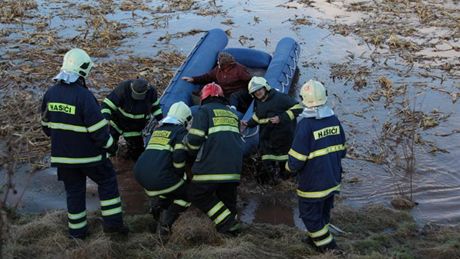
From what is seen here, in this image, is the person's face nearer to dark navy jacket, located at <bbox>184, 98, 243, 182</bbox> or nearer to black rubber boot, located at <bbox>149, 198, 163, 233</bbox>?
dark navy jacket, located at <bbox>184, 98, 243, 182</bbox>

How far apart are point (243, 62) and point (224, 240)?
5838 millimetres

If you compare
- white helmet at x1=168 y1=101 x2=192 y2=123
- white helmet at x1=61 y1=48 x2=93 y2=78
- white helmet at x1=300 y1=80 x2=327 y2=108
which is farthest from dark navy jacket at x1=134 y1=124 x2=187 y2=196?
white helmet at x1=300 y1=80 x2=327 y2=108

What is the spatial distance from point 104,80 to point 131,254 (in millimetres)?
5839

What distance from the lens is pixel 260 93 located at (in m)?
6.66

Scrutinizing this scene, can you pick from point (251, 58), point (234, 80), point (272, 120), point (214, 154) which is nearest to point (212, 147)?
point (214, 154)

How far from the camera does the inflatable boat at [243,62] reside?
795 cm

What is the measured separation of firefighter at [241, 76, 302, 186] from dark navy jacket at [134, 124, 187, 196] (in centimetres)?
144

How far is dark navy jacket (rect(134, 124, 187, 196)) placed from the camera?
17.8ft

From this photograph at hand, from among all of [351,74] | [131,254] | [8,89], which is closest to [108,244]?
[131,254]

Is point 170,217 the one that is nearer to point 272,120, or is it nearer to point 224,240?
point 224,240

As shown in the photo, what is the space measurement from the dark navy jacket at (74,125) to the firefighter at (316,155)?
1821 millimetres

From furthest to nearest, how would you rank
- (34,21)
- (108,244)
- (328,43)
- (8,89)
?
(34,21) → (328,43) → (8,89) → (108,244)

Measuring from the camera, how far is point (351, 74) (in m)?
11.0

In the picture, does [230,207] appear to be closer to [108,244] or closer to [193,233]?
[193,233]
